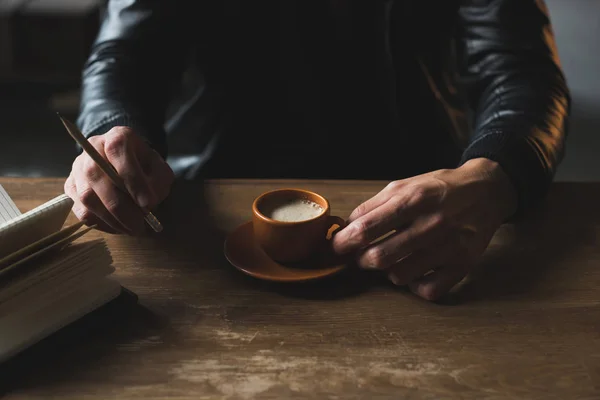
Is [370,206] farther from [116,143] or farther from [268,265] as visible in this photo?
[116,143]

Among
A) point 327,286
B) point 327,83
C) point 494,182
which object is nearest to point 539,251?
point 494,182

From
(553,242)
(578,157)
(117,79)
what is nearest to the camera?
(553,242)

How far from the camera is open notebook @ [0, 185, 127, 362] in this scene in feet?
2.35

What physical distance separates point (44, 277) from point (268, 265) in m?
0.30

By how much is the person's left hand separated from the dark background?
7.12ft

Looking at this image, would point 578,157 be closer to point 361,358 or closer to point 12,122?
point 361,358

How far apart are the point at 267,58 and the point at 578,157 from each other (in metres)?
2.00

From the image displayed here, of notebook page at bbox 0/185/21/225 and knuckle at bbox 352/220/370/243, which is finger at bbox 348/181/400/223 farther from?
notebook page at bbox 0/185/21/225

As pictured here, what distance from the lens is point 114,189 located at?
35.3 inches

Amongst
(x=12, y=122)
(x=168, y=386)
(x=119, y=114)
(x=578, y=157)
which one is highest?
(x=119, y=114)

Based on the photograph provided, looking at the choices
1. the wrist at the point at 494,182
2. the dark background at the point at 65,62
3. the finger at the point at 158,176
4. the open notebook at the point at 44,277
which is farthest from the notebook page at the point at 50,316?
the dark background at the point at 65,62

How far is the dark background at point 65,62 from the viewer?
3.01 metres

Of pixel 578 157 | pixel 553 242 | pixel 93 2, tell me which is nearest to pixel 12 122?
pixel 93 2

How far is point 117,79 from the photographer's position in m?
1.28
